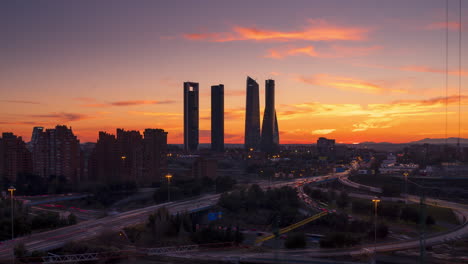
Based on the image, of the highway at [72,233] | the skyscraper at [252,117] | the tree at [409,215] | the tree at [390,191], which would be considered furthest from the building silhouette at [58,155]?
the skyscraper at [252,117]

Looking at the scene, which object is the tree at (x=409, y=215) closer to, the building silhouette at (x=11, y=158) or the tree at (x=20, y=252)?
the tree at (x=20, y=252)

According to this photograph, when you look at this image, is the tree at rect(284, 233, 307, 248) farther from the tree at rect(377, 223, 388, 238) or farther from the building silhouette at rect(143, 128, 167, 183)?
the building silhouette at rect(143, 128, 167, 183)

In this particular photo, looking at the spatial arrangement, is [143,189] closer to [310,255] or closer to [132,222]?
[132,222]

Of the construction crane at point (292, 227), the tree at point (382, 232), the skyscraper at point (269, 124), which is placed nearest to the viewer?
the tree at point (382, 232)

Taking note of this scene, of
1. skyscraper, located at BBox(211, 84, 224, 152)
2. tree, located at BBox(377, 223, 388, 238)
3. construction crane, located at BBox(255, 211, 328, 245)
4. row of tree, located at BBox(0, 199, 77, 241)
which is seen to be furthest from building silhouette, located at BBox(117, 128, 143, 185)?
skyscraper, located at BBox(211, 84, 224, 152)

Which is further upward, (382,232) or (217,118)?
(217,118)

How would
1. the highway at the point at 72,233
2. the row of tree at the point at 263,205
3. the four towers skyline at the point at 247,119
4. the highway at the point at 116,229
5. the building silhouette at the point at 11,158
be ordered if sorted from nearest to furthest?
1. the highway at the point at 116,229
2. the highway at the point at 72,233
3. the row of tree at the point at 263,205
4. the building silhouette at the point at 11,158
5. the four towers skyline at the point at 247,119

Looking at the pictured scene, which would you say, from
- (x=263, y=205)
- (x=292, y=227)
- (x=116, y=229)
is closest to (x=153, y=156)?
(x=263, y=205)

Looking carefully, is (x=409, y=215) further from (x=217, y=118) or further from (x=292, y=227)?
(x=217, y=118)
